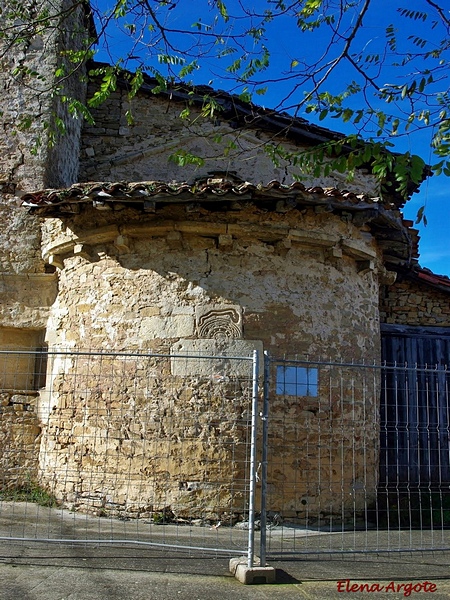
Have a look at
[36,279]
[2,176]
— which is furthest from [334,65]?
[2,176]

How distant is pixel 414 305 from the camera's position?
916cm

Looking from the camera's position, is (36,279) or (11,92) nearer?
(36,279)

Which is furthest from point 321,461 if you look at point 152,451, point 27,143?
point 27,143

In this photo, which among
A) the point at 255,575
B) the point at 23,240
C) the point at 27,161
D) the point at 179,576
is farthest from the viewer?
the point at 27,161

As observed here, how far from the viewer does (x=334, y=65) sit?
15.3 feet

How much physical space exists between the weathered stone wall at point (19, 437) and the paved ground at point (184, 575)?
2.28 meters

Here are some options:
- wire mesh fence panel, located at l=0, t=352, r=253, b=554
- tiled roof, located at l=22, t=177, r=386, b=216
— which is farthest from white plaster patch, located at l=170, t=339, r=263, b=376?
tiled roof, located at l=22, t=177, r=386, b=216

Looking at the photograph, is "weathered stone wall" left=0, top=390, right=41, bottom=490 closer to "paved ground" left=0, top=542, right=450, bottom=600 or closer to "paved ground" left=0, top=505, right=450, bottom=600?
"paved ground" left=0, top=505, right=450, bottom=600

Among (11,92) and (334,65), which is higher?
(11,92)

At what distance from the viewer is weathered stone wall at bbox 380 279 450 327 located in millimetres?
9086

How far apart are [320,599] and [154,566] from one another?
1.30 metres

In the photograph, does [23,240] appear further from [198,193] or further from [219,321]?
[219,321]

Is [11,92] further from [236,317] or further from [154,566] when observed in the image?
Result: [154,566]

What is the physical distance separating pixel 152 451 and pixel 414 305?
490 cm
